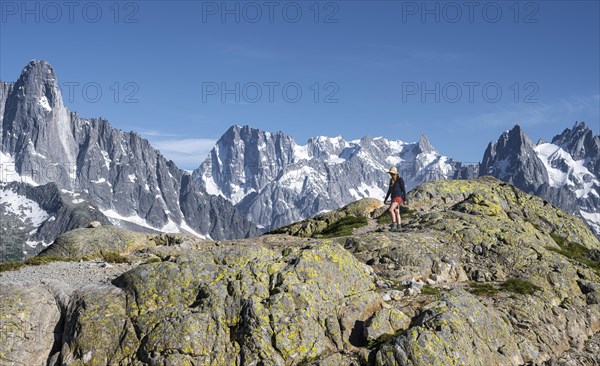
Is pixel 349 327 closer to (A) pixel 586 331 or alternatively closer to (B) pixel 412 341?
(B) pixel 412 341

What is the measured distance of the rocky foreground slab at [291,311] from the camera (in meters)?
17.2

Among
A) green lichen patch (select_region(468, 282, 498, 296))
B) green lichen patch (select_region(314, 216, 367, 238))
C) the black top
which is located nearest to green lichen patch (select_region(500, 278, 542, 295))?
green lichen patch (select_region(468, 282, 498, 296))

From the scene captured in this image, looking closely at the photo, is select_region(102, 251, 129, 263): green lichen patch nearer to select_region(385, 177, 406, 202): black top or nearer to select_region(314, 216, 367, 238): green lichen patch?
select_region(314, 216, 367, 238): green lichen patch

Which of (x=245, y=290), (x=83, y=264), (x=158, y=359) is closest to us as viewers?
(x=158, y=359)

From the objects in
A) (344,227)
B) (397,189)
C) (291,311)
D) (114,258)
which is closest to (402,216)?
(344,227)

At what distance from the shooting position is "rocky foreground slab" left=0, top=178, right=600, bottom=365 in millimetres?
17219

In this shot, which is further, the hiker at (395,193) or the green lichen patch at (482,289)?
the hiker at (395,193)

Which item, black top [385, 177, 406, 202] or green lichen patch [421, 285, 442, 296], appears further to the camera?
black top [385, 177, 406, 202]

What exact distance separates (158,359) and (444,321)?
9885 mm

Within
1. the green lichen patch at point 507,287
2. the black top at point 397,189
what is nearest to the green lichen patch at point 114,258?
the black top at point 397,189

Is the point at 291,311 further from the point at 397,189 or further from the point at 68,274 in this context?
the point at 397,189

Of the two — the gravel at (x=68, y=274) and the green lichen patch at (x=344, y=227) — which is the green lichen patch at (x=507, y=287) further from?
the gravel at (x=68, y=274)

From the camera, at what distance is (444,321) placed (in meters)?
17.9

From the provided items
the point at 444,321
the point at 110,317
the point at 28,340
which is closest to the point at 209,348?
the point at 110,317
